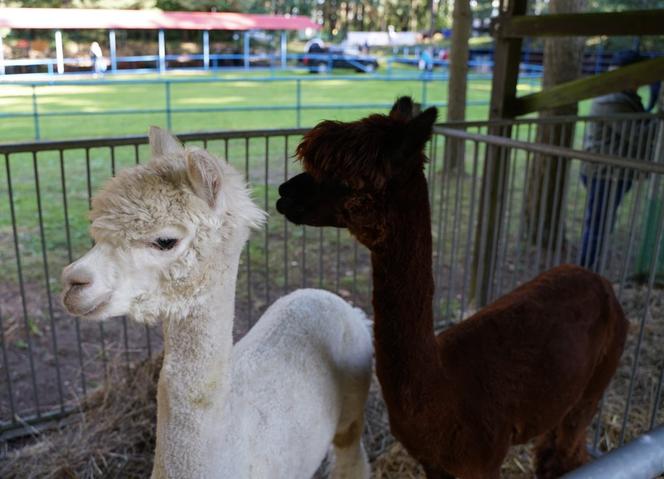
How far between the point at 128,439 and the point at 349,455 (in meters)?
1.19

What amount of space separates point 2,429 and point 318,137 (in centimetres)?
261

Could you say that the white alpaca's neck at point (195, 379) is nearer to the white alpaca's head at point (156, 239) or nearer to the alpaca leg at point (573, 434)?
the white alpaca's head at point (156, 239)

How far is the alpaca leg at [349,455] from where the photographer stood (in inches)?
102

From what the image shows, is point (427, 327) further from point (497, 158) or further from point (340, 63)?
point (340, 63)

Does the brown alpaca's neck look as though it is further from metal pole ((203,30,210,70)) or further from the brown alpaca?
metal pole ((203,30,210,70))

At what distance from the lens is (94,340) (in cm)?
423

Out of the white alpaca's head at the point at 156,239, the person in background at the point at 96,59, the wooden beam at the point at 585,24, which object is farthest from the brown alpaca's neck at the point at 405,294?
the person in background at the point at 96,59

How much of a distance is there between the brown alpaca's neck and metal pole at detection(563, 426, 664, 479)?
3.57 ft

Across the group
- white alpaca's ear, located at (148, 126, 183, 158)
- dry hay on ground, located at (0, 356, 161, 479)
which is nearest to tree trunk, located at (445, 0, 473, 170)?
dry hay on ground, located at (0, 356, 161, 479)

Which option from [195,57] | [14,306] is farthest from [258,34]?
[14,306]

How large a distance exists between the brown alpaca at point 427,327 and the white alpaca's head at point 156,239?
364 mm

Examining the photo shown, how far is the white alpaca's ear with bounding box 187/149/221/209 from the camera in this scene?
1.40 meters

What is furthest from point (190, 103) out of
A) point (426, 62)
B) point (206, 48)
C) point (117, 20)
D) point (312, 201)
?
point (312, 201)

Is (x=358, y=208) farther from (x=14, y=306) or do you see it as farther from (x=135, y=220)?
(x=14, y=306)
